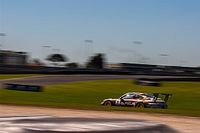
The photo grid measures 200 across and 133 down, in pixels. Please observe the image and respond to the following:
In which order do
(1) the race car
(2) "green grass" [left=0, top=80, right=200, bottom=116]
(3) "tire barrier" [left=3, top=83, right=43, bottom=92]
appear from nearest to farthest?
1. (2) "green grass" [left=0, top=80, right=200, bottom=116]
2. (1) the race car
3. (3) "tire barrier" [left=3, top=83, right=43, bottom=92]

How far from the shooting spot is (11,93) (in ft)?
131

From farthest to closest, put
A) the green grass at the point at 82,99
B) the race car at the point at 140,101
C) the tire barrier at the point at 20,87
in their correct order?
the tire barrier at the point at 20,87
the race car at the point at 140,101
the green grass at the point at 82,99

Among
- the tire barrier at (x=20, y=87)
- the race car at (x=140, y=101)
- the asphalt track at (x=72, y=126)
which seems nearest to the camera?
the asphalt track at (x=72, y=126)

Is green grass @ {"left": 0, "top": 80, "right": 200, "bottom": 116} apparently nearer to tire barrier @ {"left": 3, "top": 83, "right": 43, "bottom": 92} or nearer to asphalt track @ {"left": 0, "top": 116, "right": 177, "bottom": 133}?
tire barrier @ {"left": 3, "top": 83, "right": 43, "bottom": 92}

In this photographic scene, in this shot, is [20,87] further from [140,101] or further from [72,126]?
[72,126]

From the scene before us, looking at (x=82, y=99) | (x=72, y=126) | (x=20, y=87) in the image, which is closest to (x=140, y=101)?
(x=82, y=99)

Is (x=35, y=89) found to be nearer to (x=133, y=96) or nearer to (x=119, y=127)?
(x=133, y=96)

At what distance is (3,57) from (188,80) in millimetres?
77863

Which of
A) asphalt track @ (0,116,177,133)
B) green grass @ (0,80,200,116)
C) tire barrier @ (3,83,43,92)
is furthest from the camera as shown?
tire barrier @ (3,83,43,92)

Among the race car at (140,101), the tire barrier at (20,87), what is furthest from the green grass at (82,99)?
the race car at (140,101)

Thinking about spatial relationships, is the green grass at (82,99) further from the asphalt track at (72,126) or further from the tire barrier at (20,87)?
the asphalt track at (72,126)

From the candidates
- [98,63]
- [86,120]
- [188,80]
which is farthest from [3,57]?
[86,120]

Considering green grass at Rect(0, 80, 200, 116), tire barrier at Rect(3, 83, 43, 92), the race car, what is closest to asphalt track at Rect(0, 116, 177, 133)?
green grass at Rect(0, 80, 200, 116)

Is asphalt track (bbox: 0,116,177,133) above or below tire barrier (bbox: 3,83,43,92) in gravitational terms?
below
